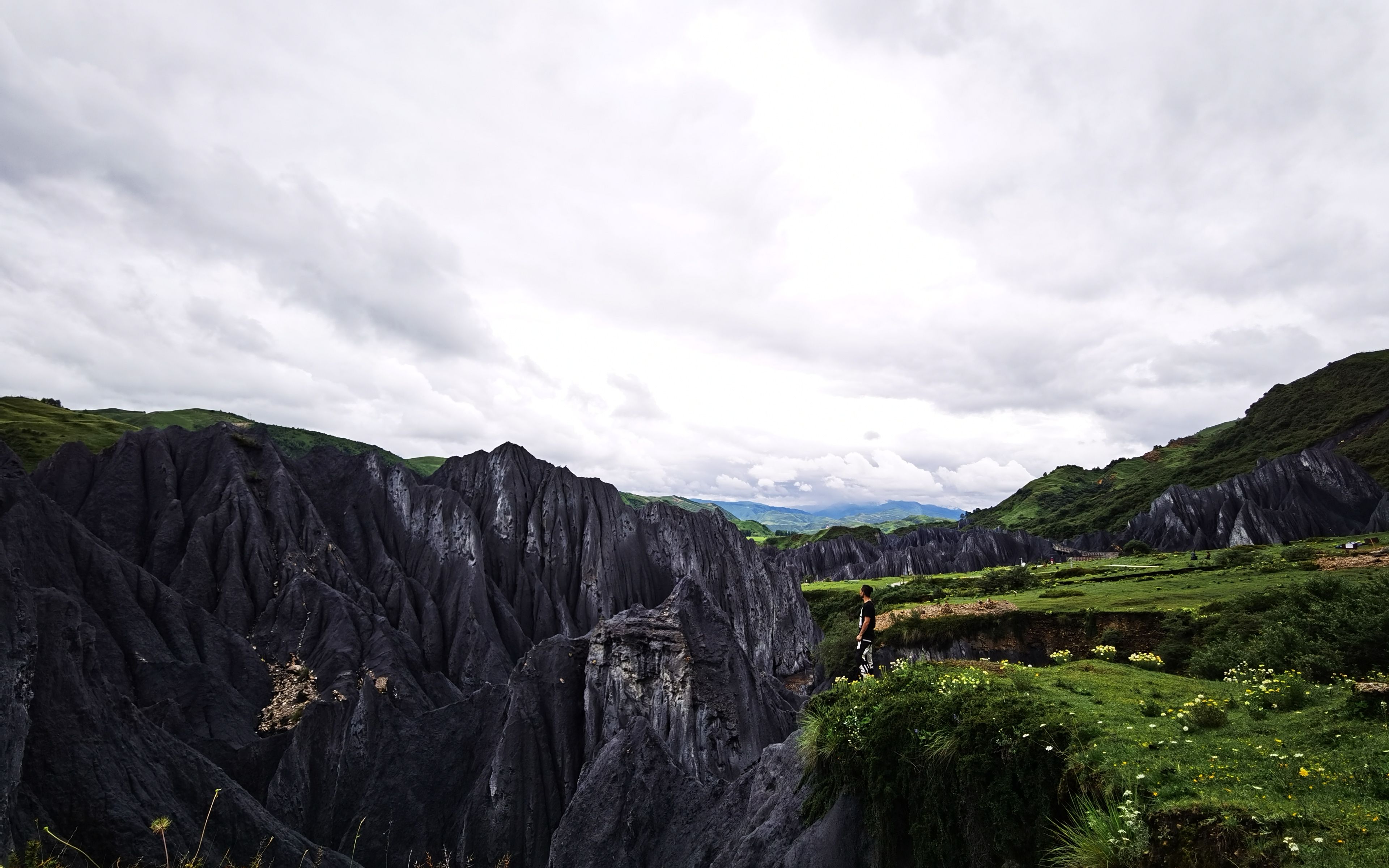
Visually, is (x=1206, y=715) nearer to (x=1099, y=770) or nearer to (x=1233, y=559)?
(x=1099, y=770)

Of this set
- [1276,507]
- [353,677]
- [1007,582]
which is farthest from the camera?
[1276,507]

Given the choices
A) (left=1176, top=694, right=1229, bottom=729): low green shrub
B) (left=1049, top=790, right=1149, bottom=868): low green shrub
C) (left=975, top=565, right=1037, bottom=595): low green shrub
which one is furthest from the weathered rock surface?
(left=975, top=565, right=1037, bottom=595): low green shrub

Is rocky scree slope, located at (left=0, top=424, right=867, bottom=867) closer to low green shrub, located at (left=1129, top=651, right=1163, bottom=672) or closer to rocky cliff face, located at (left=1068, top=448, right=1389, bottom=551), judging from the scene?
low green shrub, located at (left=1129, top=651, right=1163, bottom=672)

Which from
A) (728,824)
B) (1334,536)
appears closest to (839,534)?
(1334,536)

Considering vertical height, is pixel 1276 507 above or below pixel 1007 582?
above

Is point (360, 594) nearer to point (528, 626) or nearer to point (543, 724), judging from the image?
point (528, 626)

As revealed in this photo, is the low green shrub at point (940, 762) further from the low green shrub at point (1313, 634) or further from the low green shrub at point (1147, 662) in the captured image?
the low green shrub at point (1147, 662)

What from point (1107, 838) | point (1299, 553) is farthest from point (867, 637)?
point (1299, 553)
